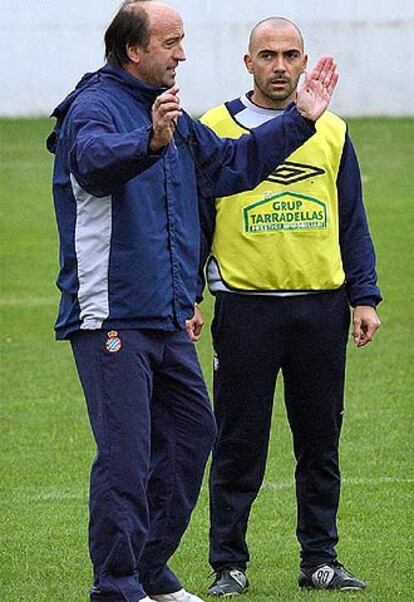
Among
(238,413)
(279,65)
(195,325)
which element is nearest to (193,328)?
(195,325)

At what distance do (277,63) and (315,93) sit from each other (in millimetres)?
686

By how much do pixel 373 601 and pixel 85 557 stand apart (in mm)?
1469

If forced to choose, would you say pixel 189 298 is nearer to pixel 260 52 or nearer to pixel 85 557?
pixel 260 52

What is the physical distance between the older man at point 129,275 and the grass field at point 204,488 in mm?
852

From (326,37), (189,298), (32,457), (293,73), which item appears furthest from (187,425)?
(326,37)

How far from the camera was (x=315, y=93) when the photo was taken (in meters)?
6.05

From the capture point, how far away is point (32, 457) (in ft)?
32.3

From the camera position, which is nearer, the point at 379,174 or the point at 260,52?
the point at 260,52

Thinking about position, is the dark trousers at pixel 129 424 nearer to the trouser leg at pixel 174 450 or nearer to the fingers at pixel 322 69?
the trouser leg at pixel 174 450

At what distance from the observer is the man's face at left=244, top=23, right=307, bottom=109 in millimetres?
6715

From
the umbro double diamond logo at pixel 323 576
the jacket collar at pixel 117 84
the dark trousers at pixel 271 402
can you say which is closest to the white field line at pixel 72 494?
the dark trousers at pixel 271 402

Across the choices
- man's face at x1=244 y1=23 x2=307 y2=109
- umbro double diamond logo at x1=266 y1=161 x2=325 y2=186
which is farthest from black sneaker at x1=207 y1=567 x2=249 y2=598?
man's face at x1=244 y1=23 x2=307 y2=109

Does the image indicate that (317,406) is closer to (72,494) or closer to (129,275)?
(129,275)

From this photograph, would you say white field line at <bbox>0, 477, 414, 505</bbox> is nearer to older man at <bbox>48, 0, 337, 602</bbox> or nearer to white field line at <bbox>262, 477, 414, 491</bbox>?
white field line at <bbox>262, 477, 414, 491</bbox>
